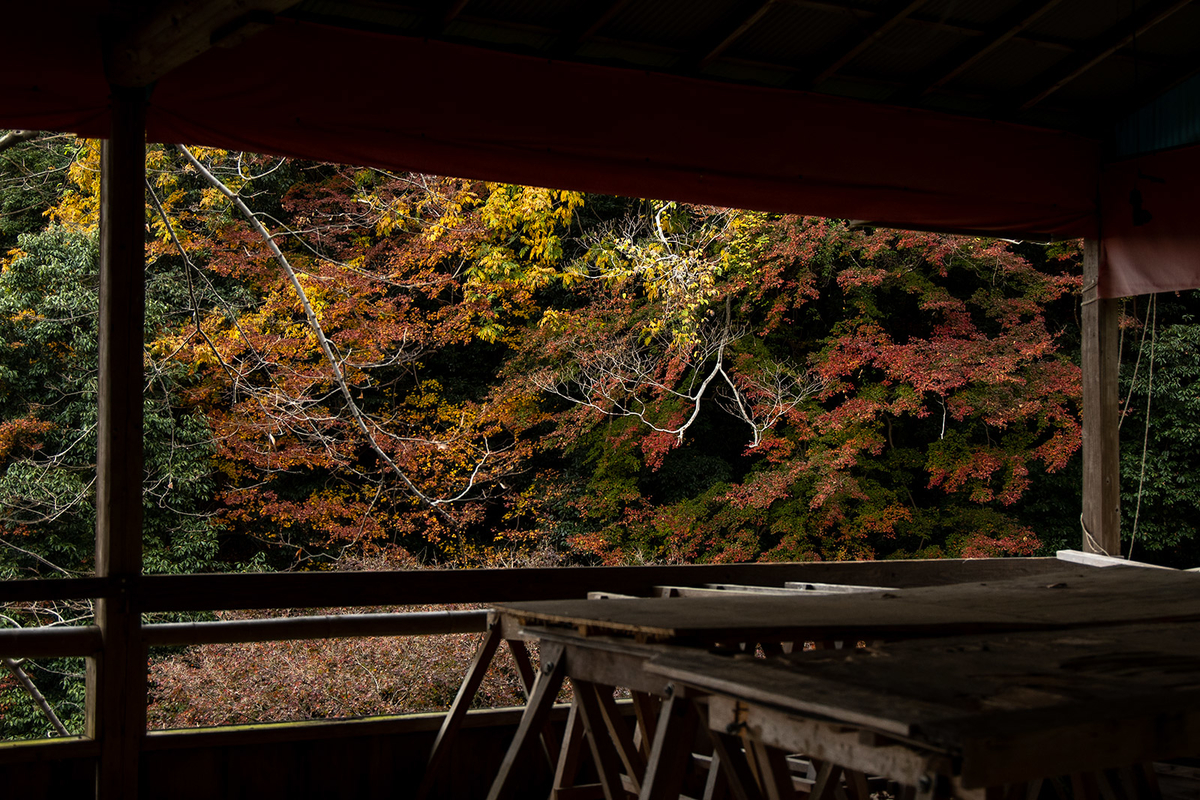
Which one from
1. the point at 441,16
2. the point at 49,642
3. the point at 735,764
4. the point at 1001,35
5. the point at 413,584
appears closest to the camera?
the point at 735,764

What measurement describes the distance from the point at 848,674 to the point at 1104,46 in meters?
4.08

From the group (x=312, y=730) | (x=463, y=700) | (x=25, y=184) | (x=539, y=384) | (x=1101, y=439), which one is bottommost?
(x=312, y=730)

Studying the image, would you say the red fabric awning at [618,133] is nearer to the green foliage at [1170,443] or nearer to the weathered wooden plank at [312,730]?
the weathered wooden plank at [312,730]

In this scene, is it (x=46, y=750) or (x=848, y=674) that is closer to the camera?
(x=848, y=674)

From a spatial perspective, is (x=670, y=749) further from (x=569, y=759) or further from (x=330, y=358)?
(x=330, y=358)

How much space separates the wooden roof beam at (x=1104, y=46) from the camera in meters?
4.57

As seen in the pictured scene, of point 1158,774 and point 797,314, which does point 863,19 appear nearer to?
point 1158,774

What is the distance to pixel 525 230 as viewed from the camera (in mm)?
10266

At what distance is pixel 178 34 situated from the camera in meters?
2.86

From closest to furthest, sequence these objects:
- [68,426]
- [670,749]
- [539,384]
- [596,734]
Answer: [670,749]
[596,734]
[68,426]
[539,384]

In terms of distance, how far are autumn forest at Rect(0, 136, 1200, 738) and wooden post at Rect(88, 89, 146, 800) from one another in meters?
5.04

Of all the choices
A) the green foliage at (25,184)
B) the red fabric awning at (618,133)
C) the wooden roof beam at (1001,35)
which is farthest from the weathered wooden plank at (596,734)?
the green foliage at (25,184)

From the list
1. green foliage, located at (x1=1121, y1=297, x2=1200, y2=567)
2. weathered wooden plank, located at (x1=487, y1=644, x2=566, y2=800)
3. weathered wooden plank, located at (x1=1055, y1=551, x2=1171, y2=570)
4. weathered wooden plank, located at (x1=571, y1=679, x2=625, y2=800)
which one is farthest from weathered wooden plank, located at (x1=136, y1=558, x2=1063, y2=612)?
green foliage, located at (x1=1121, y1=297, x2=1200, y2=567)

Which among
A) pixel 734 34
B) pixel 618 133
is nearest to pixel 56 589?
pixel 618 133
